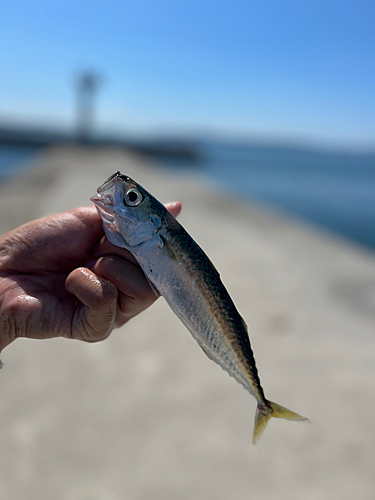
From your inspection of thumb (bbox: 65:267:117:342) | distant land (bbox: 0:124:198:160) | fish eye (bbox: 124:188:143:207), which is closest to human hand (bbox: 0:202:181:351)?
thumb (bbox: 65:267:117:342)

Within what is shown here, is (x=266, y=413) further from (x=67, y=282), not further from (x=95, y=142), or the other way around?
(x=95, y=142)

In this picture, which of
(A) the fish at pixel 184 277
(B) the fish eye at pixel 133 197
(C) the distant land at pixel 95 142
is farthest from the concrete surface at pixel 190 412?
(C) the distant land at pixel 95 142

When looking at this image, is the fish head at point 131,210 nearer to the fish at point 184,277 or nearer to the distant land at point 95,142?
the fish at point 184,277

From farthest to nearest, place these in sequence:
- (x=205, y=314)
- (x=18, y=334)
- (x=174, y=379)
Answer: (x=174, y=379) < (x=18, y=334) < (x=205, y=314)

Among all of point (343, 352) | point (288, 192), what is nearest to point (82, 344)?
point (343, 352)

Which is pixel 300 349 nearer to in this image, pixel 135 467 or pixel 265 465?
pixel 265 465

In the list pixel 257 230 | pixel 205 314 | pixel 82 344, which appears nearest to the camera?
pixel 205 314

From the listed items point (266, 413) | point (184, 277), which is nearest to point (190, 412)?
point (266, 413)
